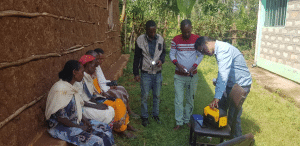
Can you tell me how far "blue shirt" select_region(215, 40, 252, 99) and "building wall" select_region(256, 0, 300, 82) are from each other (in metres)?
4.88

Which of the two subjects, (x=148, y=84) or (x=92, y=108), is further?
(x=148, y=84)

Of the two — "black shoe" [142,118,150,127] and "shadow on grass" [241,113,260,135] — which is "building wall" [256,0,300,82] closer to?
"shadow on grass" [241,113,260,135]

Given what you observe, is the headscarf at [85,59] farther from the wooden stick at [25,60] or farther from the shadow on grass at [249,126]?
the shadow on grass at [249,126]

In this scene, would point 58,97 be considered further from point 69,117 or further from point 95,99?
point 95,99

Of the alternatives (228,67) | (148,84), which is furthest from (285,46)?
(228,67)

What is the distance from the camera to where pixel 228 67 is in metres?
2.81

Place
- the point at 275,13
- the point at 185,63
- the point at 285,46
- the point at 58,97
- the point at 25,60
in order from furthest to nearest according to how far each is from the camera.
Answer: the point at 275,13
the point at 285,46
the point at 185,63
the point at 58,97
the point at 25,60

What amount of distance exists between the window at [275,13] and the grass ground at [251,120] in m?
3.02

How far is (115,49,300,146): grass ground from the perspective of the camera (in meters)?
3.68

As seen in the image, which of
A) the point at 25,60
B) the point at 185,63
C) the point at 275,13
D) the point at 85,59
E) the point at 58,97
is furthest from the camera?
the point at 275,13

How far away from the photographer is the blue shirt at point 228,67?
2809 millimetres

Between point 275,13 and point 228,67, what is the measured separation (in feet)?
23.5

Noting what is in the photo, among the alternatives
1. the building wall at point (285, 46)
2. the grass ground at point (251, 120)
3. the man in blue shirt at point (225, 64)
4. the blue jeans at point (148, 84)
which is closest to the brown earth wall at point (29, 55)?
the blue jeans at point (148, 84)

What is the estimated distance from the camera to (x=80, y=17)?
427cm
